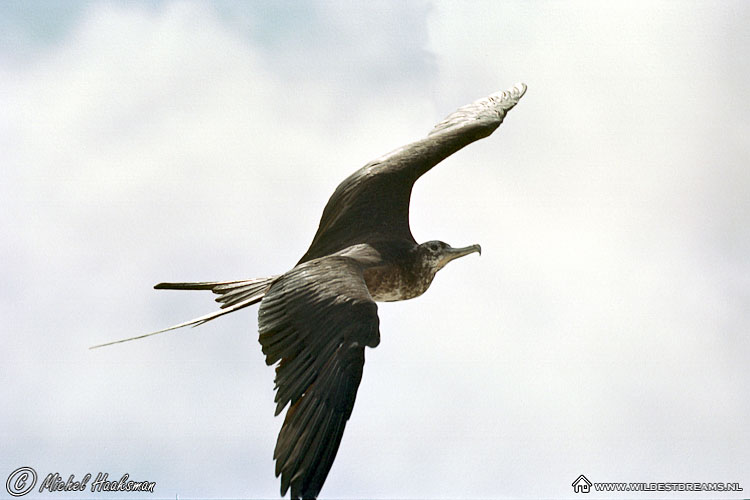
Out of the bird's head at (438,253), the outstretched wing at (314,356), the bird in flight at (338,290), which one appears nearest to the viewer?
the outstretched wing at (314,356)

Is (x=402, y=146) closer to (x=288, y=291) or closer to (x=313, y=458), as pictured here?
(x=288, y=291)

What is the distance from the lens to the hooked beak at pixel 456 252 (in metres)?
9.44

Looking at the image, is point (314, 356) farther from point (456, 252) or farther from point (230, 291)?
point (456, 252)

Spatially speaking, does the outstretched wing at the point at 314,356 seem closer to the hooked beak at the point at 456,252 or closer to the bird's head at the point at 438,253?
the bird's head at the point at 438,253

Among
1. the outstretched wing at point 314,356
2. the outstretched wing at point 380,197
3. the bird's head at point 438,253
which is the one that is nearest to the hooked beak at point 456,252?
the bird's head at point 438,253

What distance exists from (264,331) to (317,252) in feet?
6.13

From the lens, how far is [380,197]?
9.70 meters

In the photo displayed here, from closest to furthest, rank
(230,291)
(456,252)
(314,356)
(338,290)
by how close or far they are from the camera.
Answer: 1. (314,356)
2. (338,290)
3. (230,291)
4. (456,252)

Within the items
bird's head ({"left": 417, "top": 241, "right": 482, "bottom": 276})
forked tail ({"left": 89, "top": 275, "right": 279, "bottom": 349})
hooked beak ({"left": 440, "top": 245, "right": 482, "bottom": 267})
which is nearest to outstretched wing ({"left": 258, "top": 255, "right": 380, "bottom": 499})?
forked tail ({"left": 89, "top": 275, "right": 279, "bottom": 349})

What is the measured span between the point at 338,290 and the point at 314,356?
2.09 ft

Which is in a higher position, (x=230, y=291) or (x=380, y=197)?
(x=380, y=197)

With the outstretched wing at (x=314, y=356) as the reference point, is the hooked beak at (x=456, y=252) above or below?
above

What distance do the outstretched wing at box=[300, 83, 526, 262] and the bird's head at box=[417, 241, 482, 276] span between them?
0.25m

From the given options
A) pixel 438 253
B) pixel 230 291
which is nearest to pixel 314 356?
pixel 230 291
